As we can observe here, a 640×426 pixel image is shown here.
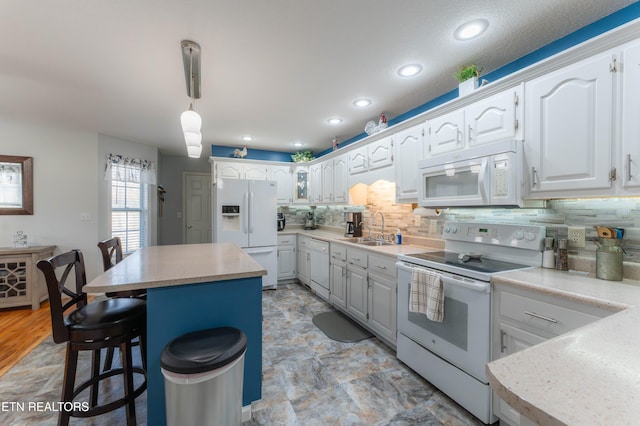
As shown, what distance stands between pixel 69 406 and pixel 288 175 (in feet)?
13.3

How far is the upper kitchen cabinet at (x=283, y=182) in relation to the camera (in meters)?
4.93


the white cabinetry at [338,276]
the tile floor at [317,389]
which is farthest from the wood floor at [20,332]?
the white cabinetry at [338,276]

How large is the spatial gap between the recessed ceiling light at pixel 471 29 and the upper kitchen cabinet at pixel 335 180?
2.17 meters

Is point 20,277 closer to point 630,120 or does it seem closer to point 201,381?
point 201,381

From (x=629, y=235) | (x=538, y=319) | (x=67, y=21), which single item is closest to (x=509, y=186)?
(x=629, y=235)

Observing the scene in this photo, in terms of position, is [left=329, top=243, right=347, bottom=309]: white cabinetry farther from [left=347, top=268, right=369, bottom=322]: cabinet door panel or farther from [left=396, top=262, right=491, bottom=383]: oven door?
[left=396, top=262, right=491, bottom=383]: oven door

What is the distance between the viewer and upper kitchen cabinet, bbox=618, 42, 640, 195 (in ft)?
4.32

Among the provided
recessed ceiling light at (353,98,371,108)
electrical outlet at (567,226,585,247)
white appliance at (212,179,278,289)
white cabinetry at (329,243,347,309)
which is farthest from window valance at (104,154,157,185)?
electrical outlet at (567,226,585,247)

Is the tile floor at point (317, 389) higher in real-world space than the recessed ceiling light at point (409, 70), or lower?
lower

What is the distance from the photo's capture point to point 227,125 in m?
3.67

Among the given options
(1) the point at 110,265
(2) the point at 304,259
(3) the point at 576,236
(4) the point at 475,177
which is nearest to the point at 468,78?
(4) the point at 475,177

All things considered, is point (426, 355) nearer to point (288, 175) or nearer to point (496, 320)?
point (496, 320)

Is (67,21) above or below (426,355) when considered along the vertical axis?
above

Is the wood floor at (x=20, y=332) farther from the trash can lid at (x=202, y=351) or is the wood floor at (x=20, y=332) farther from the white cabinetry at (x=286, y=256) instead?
the white cabinetry at (x=286, y=256)
